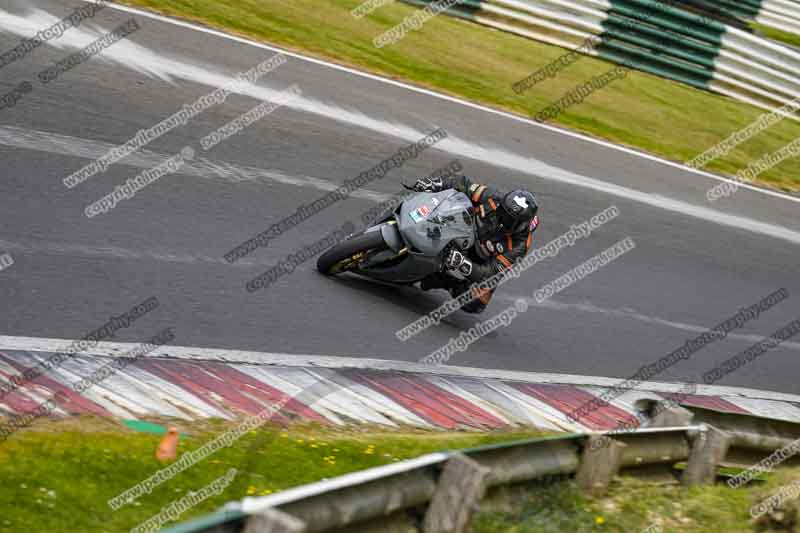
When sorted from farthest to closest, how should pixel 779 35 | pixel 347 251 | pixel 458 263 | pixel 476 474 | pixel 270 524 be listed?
pixel 779 35
pixel 347 251
pixel 458 263
pixel 476 474
pixel 270 524

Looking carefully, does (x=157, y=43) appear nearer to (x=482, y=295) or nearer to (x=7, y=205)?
(x=7, y=205)

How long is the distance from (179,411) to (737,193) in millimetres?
12308

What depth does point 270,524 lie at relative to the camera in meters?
3.78

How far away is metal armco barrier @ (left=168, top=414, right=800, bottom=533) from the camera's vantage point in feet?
13.4

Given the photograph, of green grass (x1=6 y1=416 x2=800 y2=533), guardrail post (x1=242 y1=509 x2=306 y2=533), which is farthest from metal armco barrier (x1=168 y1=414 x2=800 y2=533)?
green grass (x1=6 y1=416 x2=800 y2=533)

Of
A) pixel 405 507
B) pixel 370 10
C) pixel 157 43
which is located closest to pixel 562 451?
pixel 405 507

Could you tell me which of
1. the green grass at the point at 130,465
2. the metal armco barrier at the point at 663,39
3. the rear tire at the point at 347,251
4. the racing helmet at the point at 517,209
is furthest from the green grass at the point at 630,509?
the metal armco barrier at the point at 663,39

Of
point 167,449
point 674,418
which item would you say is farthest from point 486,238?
point 167,449

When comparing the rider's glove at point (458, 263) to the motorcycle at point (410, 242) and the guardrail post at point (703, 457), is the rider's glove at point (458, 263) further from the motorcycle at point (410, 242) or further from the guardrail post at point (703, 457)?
the guardrail post at point (703, 457)

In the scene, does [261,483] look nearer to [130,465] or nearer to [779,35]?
[130,465]

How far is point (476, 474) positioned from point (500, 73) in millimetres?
13211

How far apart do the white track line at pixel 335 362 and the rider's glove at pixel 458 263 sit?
2.87 ft

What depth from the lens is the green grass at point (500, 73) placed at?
1555cm

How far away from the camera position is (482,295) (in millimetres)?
9609
